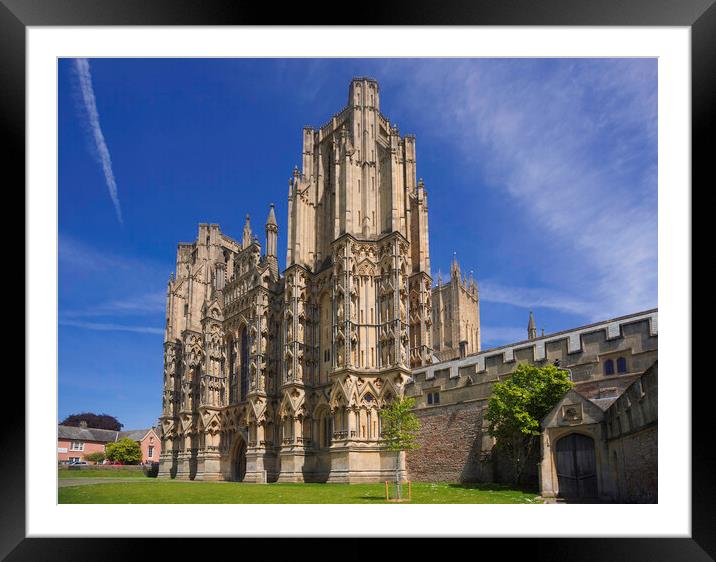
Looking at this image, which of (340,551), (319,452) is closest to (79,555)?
(340,551)

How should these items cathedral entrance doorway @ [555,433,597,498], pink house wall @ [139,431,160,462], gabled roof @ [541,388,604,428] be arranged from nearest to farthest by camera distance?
cathedral entrance doorway @ [555,433,597,498] < gabled roof @ [541,388,604,428] < pink house wall @ [139,431,160,462]

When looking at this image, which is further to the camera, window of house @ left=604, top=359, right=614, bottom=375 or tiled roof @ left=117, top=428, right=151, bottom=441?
tiled roof @ left=117, top=428, right=151, bottom=441

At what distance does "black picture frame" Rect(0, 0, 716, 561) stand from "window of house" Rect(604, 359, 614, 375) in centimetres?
1053

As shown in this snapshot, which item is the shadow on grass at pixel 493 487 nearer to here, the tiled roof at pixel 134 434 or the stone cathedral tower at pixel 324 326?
the stone cathedral tower at pixel 324 326

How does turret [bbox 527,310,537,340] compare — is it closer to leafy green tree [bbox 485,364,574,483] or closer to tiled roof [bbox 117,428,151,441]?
leafy green tree [bbox 485,364,574,483]

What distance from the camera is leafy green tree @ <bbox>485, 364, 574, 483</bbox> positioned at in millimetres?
20513

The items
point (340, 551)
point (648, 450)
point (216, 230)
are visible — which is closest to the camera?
point (340, 551)

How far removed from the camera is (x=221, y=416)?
46500mm

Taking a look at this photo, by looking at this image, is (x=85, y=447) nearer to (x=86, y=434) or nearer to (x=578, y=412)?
(x=86, y=434)

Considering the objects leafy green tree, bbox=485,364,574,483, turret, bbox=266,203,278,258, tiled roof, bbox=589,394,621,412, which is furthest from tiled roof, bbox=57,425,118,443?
tiled roof, bbox=589,394,621,412
